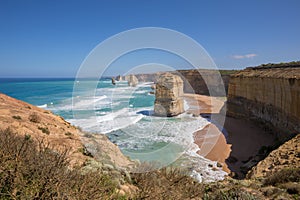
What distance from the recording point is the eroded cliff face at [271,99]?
11.7m

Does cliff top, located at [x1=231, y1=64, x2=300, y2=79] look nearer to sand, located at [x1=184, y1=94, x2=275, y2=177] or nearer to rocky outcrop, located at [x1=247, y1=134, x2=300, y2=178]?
sand, located at [x1=184, y1=94, x2=275, y2=177]

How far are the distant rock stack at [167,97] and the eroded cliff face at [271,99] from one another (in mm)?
6901

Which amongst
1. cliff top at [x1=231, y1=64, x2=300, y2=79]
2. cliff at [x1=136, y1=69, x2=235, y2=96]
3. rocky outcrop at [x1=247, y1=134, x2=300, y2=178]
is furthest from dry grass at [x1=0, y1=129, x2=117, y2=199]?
cliff at [x1=136, y1=69, x2=235, y2=96]

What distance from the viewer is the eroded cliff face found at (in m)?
11.7

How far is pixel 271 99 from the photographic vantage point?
593 inches

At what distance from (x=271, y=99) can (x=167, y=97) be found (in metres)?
11.2

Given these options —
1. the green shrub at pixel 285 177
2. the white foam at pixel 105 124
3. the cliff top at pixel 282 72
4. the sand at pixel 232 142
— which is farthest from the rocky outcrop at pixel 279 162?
the white foam at pixel 105 124

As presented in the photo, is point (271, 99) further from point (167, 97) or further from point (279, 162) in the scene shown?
point (167, 97)

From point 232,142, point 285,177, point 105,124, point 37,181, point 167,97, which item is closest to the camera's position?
point 37,181

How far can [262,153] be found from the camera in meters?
11.4

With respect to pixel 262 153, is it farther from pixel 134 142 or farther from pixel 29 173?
pixel 29 173

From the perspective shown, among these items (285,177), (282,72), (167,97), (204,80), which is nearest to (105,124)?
(167,97)

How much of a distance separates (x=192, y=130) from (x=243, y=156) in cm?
594

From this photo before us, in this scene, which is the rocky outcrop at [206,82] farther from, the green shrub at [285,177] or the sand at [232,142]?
the green shrub at [285,177]
